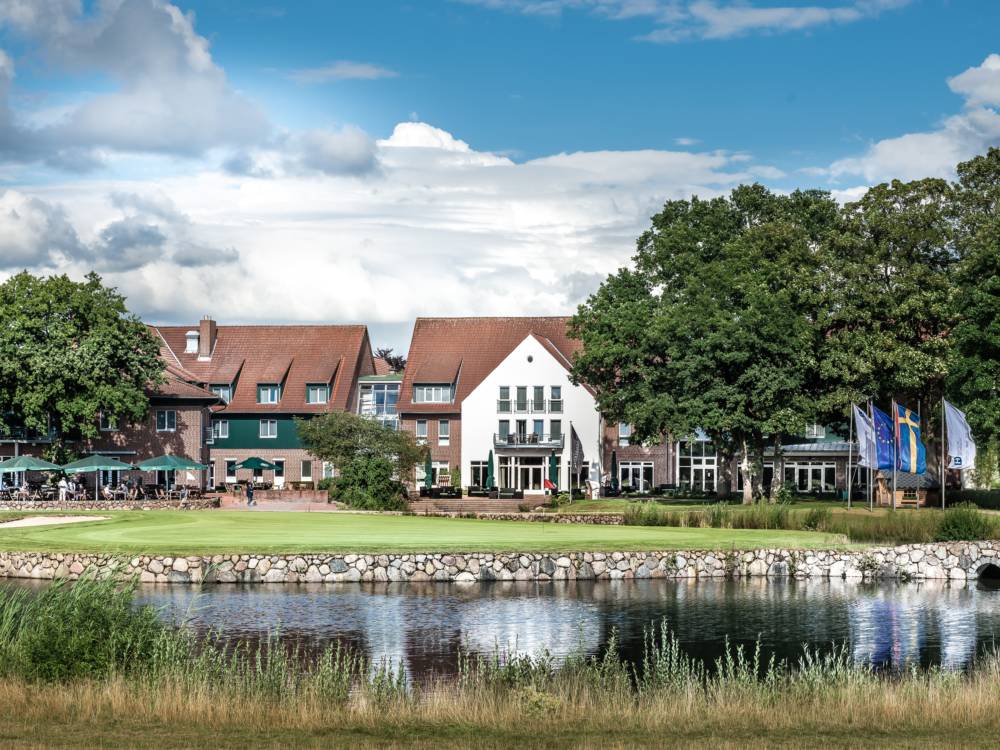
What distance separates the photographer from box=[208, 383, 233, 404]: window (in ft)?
278

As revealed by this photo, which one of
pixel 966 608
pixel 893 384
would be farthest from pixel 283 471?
pixel 966 608

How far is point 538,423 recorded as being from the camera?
260 ft

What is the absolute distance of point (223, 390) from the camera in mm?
85000

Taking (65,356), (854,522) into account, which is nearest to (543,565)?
(854,522)

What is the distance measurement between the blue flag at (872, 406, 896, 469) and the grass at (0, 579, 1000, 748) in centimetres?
3413

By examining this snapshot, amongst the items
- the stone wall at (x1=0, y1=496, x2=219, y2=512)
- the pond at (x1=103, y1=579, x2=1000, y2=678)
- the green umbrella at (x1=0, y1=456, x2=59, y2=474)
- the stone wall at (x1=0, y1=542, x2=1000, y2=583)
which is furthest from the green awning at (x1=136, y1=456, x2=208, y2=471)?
the pond at (x1=103, y1=579, x2=1000, y2=678)

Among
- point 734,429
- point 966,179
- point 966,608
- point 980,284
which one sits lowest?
point 966,608

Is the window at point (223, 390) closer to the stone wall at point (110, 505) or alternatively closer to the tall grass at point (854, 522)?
the stone wall at point (110, 505)

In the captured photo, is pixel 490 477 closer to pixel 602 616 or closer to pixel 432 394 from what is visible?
pixel 432 394

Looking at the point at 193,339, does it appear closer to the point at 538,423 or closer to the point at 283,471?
the point at 283,471

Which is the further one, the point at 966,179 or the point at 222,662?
the point at 966,179

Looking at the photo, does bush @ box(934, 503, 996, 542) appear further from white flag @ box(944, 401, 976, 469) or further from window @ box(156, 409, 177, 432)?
window @ box(156, 409, 177, 432)

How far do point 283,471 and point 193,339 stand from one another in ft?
39.4

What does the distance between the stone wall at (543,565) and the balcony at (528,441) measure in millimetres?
40498
